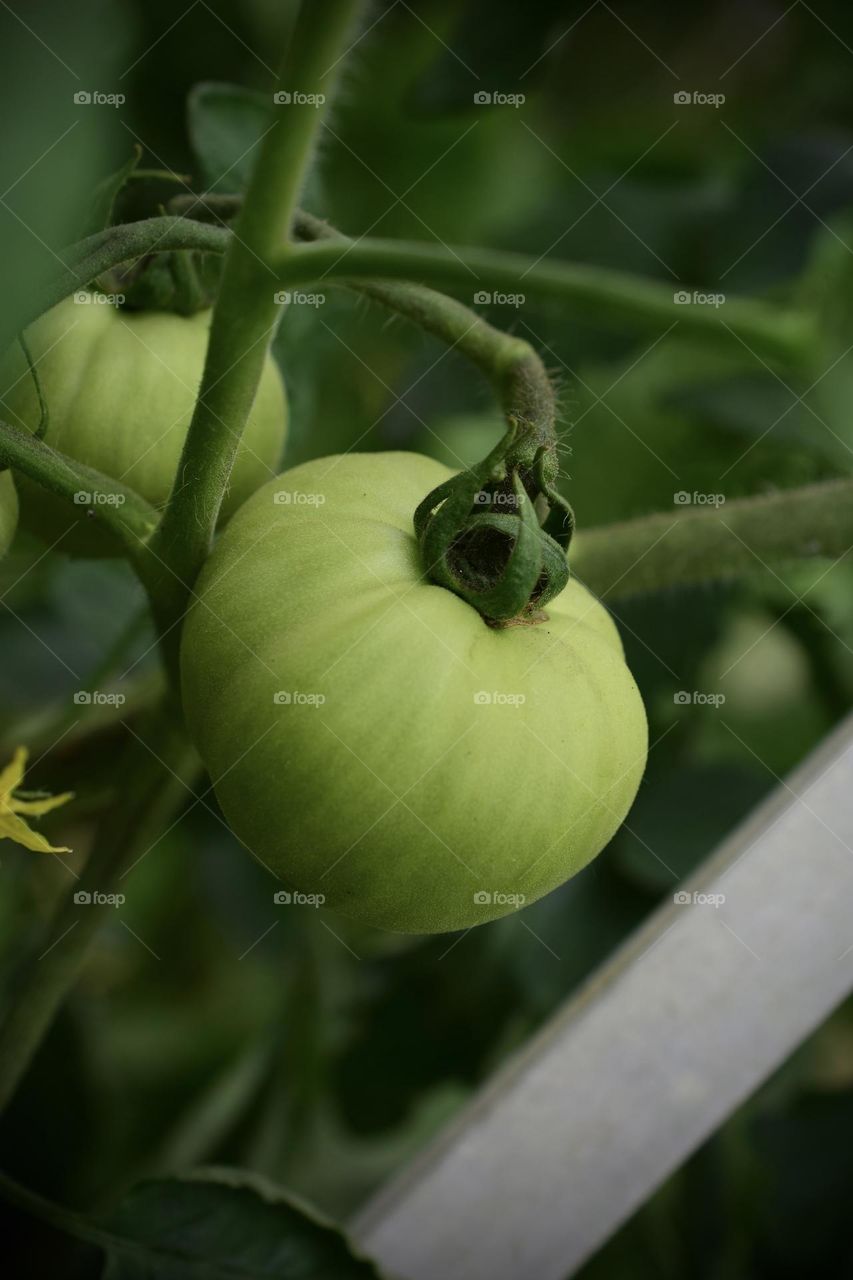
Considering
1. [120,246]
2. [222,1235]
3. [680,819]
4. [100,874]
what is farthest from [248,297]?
[680,819]

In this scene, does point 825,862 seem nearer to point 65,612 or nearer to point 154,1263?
point 154,1263

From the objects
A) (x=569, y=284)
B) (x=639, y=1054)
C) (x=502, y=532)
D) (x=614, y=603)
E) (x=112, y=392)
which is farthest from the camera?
(x=614, y=603)

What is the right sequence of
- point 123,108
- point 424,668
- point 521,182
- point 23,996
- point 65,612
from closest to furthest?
point 424,668 < point 23,996 < point 123,108 < point 65,612 < point 521,182

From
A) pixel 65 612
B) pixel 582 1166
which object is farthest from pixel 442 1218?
pixel 65 612

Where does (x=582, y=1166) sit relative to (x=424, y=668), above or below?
below

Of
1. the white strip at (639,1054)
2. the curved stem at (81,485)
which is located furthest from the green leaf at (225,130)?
the white strip at (639,1054)

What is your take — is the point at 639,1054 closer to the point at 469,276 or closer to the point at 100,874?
the point at 100,874

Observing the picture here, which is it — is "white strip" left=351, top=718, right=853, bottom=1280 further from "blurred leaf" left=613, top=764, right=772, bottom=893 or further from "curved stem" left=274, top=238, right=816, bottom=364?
"curved stem" left=274, top=238, right=816, bottom=364
